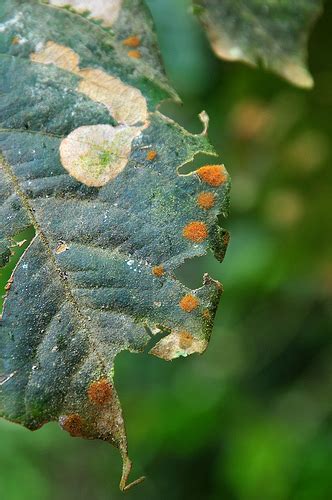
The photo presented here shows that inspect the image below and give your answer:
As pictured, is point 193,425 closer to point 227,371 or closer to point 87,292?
point 227,371

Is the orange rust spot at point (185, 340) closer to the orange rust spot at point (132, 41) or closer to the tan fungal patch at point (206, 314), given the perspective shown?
the tan fungal patch at point (206, 314)

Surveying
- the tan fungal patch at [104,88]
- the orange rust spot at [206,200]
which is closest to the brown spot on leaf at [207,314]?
the orange rust spot at [206,200]

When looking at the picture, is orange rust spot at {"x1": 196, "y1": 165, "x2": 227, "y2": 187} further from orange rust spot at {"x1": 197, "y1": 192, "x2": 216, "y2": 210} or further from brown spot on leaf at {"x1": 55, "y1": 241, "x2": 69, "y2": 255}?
brown spot on leaf at {"x1": 55, "y1": 241, "x2": 69, "y2": 255}

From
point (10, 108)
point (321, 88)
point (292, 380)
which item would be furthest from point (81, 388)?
point (292, 380)

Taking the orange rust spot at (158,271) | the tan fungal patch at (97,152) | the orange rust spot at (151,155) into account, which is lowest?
the orange rust spot at (158,271)

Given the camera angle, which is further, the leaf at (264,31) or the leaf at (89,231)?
the leaf at (264,31)

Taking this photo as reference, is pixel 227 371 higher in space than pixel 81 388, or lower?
lower

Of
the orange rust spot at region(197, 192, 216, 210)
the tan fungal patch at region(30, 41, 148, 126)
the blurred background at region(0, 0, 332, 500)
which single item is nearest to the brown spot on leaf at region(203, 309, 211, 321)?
the orange rust spot at region(197, 192, 216, 210)

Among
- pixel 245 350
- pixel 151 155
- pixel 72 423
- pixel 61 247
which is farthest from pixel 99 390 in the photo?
pixel 245 350
